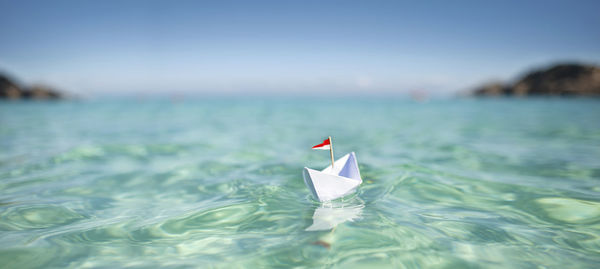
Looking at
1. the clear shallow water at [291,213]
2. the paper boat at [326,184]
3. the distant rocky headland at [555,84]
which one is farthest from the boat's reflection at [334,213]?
the distant rocky headland at [555,84]

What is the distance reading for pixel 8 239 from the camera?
13.5 feet

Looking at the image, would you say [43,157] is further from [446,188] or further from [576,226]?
[576,226]

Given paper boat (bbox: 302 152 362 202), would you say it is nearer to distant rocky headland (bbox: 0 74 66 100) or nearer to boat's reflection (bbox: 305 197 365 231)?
boat's reflection (bbox: 305 197 365 231)

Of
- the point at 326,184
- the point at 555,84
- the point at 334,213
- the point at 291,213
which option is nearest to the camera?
the point at 326,184

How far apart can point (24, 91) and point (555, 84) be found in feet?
566

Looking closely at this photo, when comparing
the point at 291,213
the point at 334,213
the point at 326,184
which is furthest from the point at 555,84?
the point at 291,213

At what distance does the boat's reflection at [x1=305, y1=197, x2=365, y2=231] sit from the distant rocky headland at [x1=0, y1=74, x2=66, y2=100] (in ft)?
376

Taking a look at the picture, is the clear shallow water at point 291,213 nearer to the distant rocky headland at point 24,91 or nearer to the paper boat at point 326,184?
the paper boat at point 326,184

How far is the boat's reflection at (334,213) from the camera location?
4.30 meters

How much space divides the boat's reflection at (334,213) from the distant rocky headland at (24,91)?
376 feet

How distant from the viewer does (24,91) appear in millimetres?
85188

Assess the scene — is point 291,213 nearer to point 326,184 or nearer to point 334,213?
point 334,213

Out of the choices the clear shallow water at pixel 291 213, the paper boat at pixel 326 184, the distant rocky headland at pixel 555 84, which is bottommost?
the clear shallow water at pixel 291 213

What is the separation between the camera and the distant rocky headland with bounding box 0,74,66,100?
80519 millimetres
